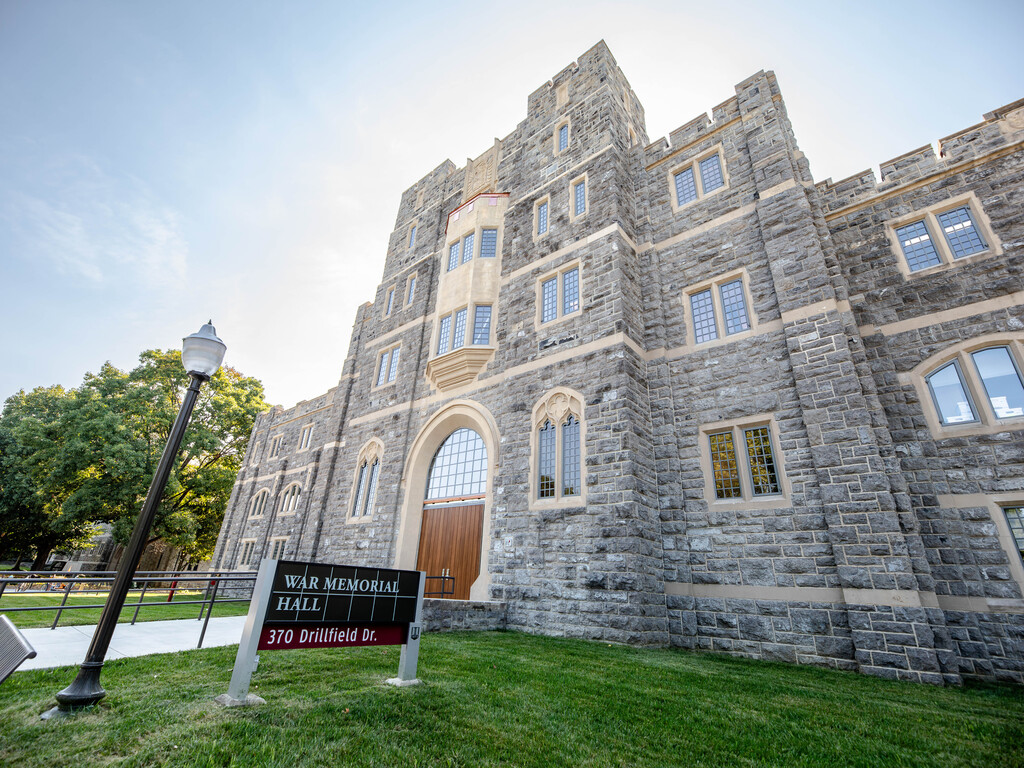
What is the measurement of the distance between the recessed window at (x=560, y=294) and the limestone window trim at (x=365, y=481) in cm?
768

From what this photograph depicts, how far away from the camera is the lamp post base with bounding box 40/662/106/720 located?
11.8ft

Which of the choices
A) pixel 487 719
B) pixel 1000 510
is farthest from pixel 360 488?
pixel 1000 510

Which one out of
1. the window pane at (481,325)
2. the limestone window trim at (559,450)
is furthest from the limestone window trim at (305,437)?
the limestone window trim at (559,450)

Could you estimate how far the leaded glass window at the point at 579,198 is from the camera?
14.1 m


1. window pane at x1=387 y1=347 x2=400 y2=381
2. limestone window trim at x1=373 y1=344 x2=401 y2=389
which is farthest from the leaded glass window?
window pane at x1=387 y1=347 x2=400 y2=381

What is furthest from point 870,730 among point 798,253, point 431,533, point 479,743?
point 431,533

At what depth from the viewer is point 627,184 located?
14.1 m

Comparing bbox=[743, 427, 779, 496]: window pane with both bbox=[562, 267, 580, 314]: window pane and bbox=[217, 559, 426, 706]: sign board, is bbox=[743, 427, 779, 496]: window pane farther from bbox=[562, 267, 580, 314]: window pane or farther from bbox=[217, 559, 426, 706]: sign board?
bbox=[217, 559, 426, 706]: sign board

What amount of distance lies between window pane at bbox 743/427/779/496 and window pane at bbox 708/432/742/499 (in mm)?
323

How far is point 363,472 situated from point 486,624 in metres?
8.79

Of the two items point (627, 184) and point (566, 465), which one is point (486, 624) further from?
point (627, 184)

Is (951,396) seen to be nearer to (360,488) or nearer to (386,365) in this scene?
(360,488)

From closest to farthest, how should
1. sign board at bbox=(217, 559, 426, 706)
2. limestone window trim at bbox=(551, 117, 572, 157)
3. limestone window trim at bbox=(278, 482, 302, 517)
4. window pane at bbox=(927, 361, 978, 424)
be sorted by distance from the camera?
sign board at bbox=(217, 559, 426, 706), window pane at bbox=(927, 361, 978, 424), limestone window trim at bbox=(551, 117, 572, 157), limestone window trim at bbox=(278, 482, 302, 517)

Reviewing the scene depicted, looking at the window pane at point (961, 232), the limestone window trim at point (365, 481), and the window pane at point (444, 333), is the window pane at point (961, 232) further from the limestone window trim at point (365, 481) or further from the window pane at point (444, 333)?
the limestone window trim at point (365, 481)
